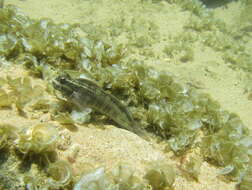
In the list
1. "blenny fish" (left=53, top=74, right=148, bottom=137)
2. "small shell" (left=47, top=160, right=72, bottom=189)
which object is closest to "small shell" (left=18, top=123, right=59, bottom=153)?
"small shell" (left=47, top=160, right=72, bottom=189)

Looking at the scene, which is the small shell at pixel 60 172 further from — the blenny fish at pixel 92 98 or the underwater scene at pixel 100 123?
the blenny fish at pixel 92 98

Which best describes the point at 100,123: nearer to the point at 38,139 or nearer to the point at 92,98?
the point at 92,98

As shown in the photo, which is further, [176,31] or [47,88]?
[176,31]

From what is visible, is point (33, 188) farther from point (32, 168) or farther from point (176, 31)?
point (176, 31)

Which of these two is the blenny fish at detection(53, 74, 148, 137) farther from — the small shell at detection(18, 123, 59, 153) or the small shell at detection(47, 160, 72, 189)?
the small shell at detection(47, 160, 72, 189)

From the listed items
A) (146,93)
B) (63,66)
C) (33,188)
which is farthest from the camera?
(63,66)

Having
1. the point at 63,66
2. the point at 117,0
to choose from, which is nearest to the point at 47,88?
the point at 63,66

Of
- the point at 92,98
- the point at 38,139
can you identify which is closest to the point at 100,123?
the point at 92,98

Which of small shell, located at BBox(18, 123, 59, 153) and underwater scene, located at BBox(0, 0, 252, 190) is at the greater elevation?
small shell, located at BBox(18, 123, 59, 153)
